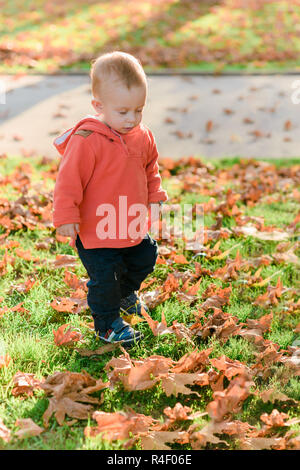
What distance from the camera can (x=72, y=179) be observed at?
7.57ft

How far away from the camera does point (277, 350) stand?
2.63 metres

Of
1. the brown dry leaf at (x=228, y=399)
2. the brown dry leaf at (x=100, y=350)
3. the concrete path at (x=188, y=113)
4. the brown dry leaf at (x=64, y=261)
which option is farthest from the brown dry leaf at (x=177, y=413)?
the concrete path at (x=188, y=113)

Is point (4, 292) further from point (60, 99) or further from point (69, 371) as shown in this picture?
point (60, 99)

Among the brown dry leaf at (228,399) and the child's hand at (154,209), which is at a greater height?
the child's hand at (154,209)

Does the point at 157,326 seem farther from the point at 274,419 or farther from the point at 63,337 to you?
the point at 274,419

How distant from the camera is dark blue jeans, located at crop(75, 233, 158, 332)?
2.50 metres

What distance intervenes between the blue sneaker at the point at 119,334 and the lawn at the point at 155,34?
6193 millimetres

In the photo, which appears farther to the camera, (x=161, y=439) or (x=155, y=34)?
(x=155, y=34)

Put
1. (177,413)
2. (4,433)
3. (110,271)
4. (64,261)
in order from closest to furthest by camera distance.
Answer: (4,433), (177,413), (110,271), (64,261)

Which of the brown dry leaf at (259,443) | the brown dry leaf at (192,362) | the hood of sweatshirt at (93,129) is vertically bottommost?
the brown dry leaf at (259,443)

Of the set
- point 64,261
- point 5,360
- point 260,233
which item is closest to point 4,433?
point 5,360

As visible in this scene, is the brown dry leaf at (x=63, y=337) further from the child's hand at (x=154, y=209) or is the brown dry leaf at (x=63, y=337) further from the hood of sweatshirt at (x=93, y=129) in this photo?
the hood of sweatshirt at (x=93, y=129)

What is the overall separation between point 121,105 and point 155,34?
906 centimetres

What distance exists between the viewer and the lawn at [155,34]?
8758mm
